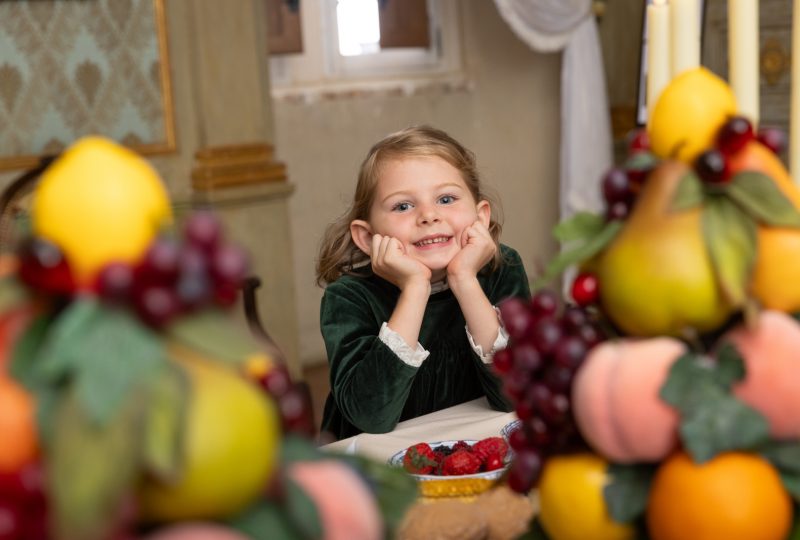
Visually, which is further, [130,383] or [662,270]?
[662,270]

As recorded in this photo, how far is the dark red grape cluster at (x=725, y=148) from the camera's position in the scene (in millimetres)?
661

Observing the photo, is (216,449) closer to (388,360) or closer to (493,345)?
(388,360)

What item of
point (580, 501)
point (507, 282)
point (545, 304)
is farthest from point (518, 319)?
point (507, 282)

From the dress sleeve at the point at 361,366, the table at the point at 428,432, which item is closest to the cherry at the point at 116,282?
the table at the point at 428,432

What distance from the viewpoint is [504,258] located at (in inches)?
78.9

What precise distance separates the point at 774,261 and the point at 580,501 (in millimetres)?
200

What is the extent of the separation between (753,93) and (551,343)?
266 millimetres

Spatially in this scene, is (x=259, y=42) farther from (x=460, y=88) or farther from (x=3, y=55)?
(x=460, y=88)

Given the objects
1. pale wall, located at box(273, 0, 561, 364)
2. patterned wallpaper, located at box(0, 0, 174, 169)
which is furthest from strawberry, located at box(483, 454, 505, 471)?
pale wall, located at box(273, 0, 561, 364)

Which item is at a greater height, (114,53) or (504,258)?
(114,53)

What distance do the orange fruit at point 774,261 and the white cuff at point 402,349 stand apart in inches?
38.0

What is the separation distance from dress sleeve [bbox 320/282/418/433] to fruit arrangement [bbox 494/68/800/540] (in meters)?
0.81

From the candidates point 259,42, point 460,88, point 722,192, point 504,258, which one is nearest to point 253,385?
point 722,192

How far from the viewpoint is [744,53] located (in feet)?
2.52
